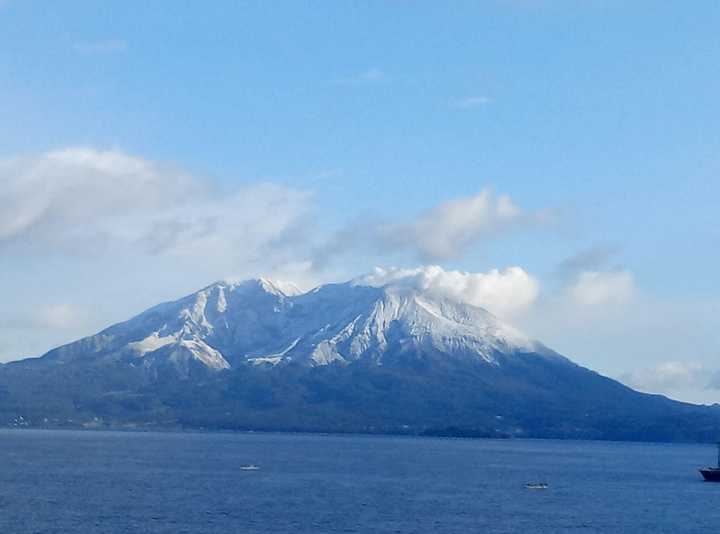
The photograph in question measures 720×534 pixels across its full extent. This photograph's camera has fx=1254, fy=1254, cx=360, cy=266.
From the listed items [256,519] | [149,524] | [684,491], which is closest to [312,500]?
[256,519]

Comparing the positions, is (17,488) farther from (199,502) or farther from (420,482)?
(420,482)

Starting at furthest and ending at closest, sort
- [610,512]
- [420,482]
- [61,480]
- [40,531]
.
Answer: [420,482] → [61,480] → [610,512] → [40,531]

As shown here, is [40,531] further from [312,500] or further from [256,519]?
[312,500]

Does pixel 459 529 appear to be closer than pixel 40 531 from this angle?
No

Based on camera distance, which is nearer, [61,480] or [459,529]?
[459,529]

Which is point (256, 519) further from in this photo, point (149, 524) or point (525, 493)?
point (525, 493)

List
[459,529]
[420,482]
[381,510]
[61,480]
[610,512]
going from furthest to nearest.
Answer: [420,482]
[61,480]
[610,512]
[381,510]
[459,529]

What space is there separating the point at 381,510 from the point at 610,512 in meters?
29.6

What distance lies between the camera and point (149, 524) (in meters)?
123

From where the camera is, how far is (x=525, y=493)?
178 meters

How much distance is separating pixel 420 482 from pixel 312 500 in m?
42.9

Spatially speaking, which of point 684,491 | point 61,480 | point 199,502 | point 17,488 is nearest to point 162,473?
point 61,480

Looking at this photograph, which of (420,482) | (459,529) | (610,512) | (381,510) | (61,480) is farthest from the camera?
(420,482)

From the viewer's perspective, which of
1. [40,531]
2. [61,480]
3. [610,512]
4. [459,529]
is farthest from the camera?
[61,480]
